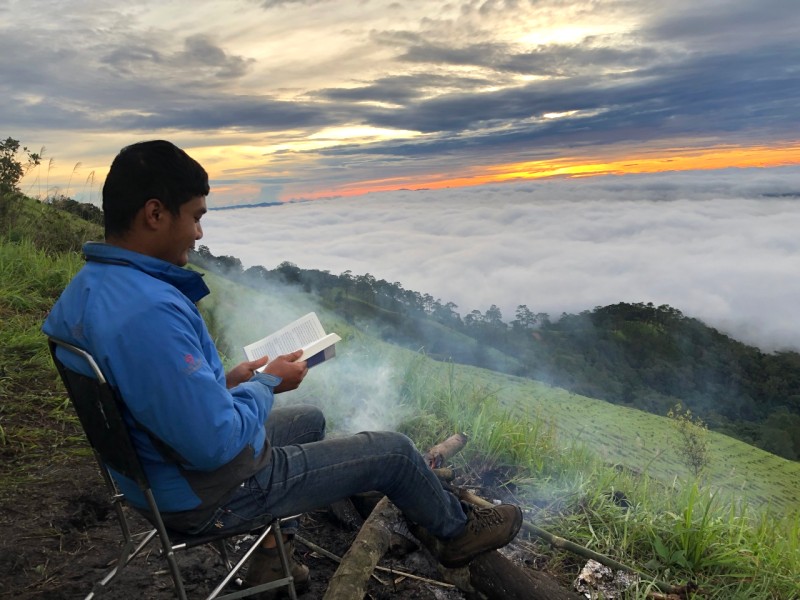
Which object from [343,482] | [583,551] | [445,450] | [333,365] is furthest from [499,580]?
[333,365]

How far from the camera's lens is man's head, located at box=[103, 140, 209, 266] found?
6.72 ft

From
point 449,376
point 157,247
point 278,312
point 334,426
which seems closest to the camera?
point 157,247

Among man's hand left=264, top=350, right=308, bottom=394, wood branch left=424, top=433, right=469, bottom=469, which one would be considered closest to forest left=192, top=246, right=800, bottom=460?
wood branch left=424, top=433, right=469, bottom=469

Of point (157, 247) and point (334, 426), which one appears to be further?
point (334, 426)

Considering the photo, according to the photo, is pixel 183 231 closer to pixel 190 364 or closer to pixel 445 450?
pixel 190 364

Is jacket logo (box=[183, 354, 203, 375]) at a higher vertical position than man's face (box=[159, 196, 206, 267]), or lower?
lower

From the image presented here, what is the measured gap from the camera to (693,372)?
279 feet

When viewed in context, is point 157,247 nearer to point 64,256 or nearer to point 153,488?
point 153,488

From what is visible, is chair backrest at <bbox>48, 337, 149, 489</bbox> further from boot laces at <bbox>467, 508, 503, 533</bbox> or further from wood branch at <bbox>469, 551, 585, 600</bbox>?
wood branch at <bbox>469, 551, 585, 600</bbox>

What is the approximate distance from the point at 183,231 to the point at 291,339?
2.67 feet

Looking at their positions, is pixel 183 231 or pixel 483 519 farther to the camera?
pixel 483 519

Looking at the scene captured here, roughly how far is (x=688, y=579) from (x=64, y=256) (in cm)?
802

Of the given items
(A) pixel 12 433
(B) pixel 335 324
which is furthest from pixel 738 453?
(A) pixel 12 433

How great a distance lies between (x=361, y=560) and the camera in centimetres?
282
